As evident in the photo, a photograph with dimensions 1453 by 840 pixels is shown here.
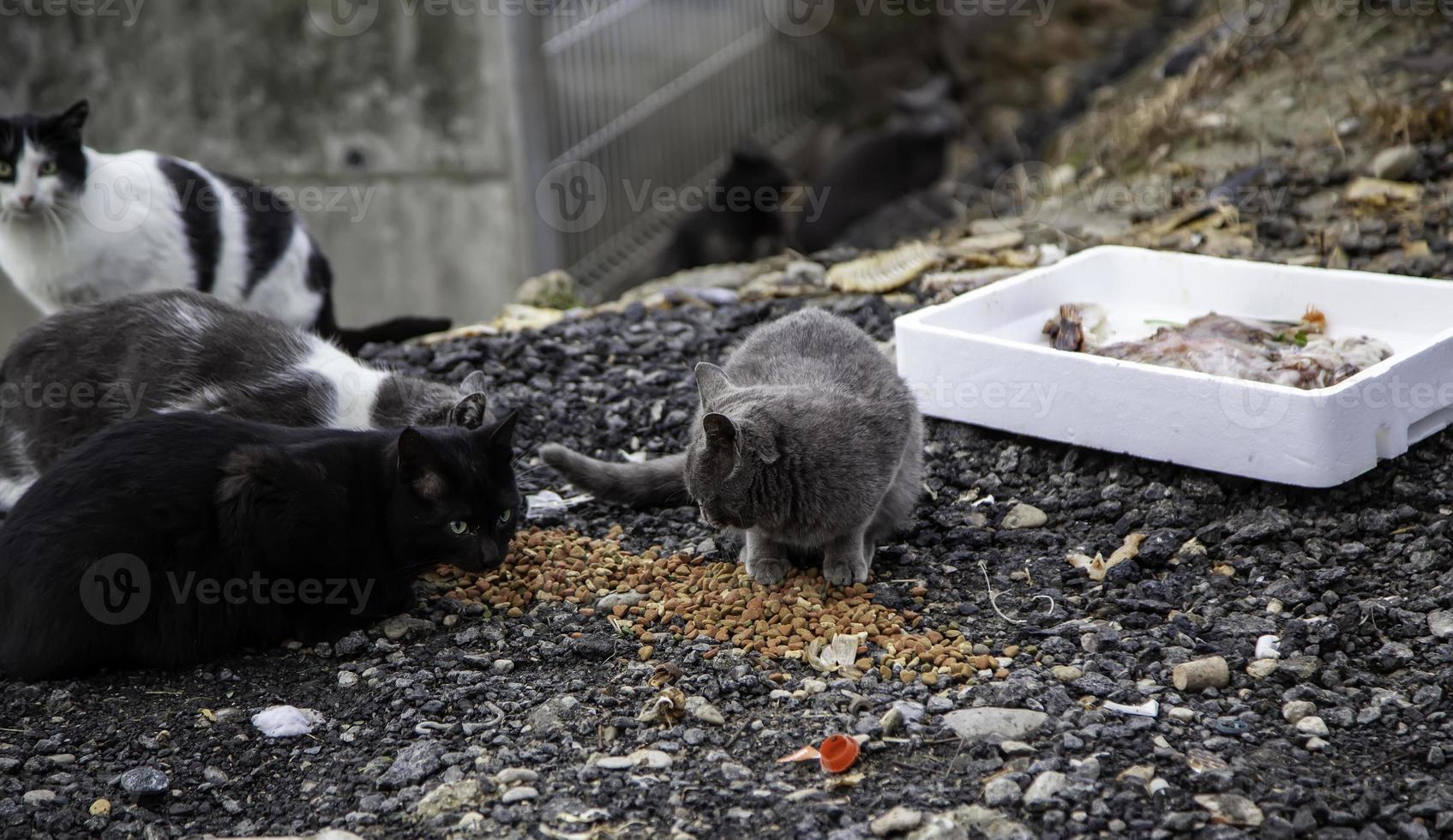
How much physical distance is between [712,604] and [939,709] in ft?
2.41

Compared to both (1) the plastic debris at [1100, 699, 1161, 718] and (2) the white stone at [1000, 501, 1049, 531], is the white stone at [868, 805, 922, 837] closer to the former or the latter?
(1) the plastic debris at [1100, 699, 1161, 718]

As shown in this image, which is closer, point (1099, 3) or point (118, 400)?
point (118, 400)

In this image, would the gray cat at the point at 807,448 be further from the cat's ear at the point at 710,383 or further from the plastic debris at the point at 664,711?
the plastic debris at the point at 664,711

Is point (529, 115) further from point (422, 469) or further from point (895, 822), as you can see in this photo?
point (895, 822)

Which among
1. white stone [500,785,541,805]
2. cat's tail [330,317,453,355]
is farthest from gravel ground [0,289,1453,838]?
cat's tail [330,317,453,355]

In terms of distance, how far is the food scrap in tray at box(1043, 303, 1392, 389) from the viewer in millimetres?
3785

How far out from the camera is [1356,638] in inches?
118

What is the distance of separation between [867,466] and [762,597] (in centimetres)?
45

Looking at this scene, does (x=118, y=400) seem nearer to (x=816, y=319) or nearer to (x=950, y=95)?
(x=816, y=319)

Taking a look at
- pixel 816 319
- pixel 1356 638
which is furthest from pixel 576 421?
pixel 1356 638

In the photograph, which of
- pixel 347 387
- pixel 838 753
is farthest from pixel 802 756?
pixel 347 387

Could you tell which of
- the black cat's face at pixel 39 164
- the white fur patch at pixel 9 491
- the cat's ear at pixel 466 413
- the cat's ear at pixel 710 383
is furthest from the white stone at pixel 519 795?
the black cat's face at pixel 39 164

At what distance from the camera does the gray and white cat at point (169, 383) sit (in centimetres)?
377

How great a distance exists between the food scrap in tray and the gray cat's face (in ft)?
4.66
